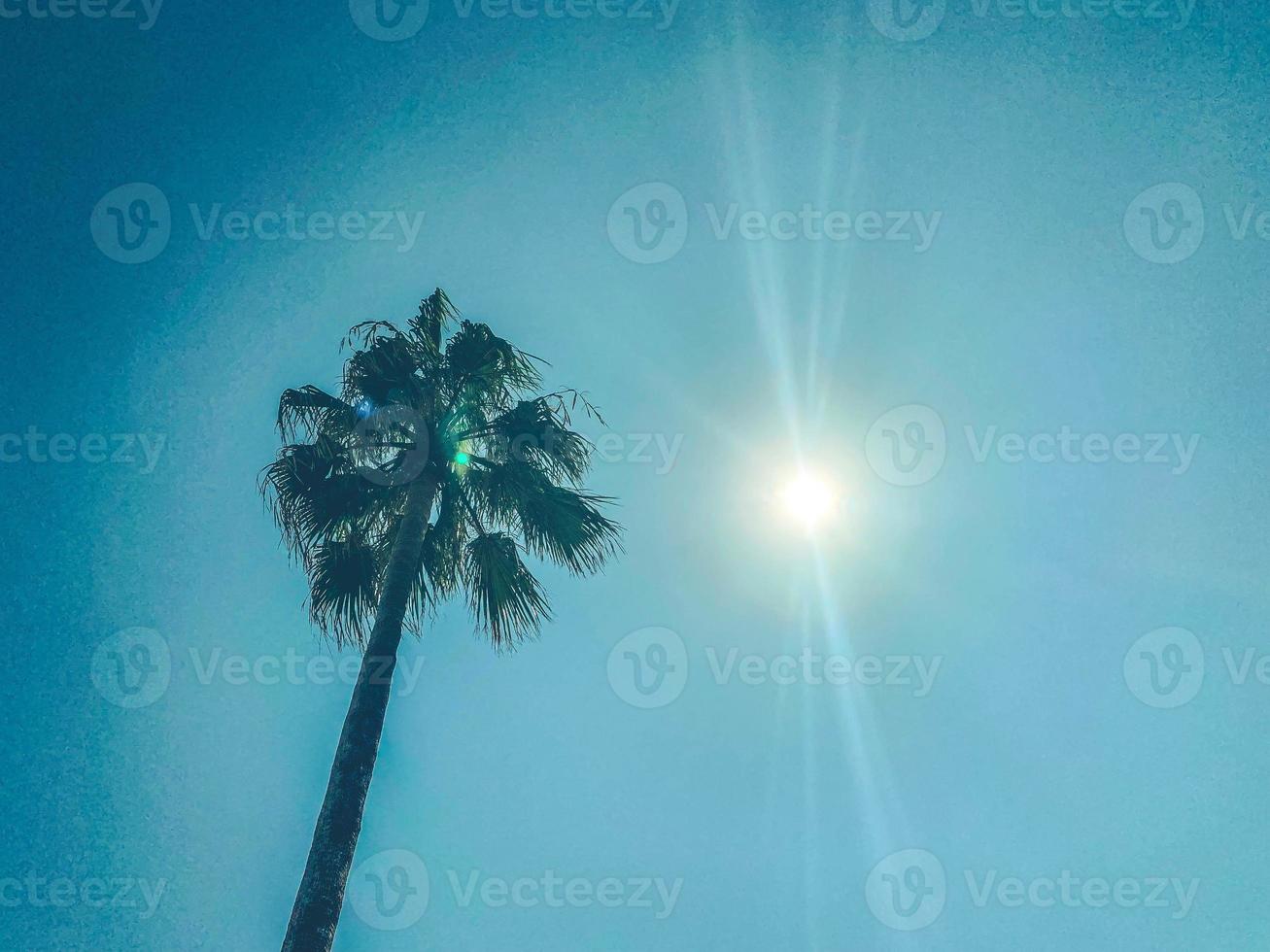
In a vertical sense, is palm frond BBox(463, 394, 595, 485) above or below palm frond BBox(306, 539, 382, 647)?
above

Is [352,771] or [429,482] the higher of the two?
[429,482]

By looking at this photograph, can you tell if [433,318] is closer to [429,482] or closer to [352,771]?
[429,482]

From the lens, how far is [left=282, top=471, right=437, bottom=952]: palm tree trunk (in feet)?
19.3

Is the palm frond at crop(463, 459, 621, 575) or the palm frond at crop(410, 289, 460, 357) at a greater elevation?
the palm frond at crop(410, 289, 460, 357)

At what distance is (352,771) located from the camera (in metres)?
6.66

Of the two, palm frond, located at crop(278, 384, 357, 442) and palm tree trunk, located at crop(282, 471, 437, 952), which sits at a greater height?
palm frond, located at crop(278, 384, 357, 442)

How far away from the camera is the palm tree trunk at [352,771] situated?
589cm

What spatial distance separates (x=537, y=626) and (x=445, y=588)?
145 centimetres

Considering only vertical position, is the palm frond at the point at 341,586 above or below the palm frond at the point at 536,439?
below

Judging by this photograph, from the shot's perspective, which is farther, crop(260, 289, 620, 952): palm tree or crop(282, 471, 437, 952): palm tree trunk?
crop(260, 289, 620, 952): palm tree

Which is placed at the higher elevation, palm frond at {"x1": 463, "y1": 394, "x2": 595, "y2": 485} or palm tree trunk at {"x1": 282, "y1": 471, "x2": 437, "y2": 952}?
palm frond at {"x1": 463, "y1": 394, "x2": 595, "y2": 485}

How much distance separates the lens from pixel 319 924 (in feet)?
19.2

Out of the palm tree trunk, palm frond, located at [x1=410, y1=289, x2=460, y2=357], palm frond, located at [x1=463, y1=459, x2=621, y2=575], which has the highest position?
palm frond, located at [x1=410, y1=289, x2=460, y2=357]

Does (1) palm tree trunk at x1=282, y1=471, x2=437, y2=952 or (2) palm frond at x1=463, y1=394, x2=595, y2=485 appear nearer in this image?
(1) palm tree trunk at x1=282, y1=471, x2=437, y2=952
